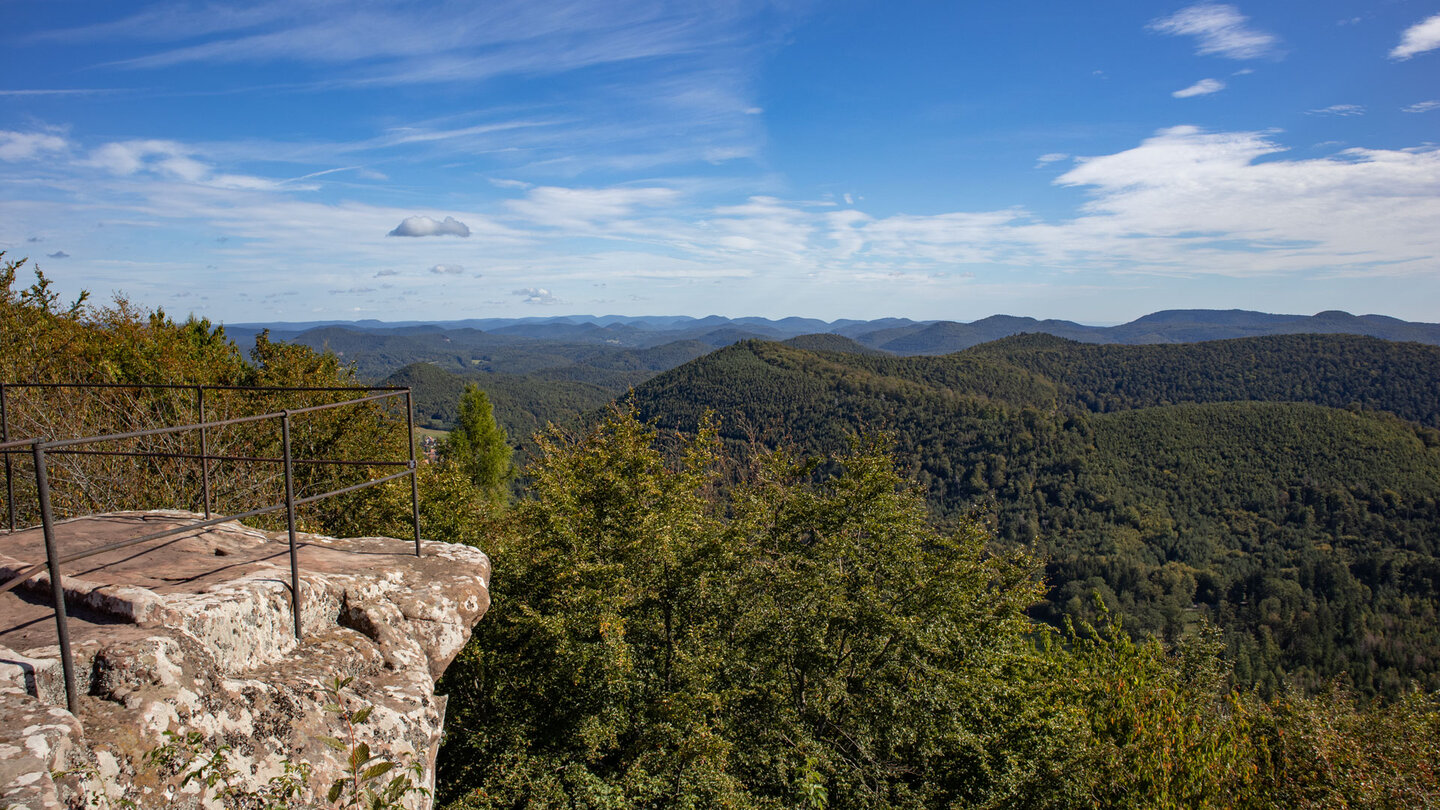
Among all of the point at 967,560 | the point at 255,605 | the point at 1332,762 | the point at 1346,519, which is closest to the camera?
the point at 255,605

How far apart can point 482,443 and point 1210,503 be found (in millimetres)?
147776

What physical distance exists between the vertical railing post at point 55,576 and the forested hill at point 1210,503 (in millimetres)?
86804

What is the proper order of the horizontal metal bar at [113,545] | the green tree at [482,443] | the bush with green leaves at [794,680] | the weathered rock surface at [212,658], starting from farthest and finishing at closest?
the green tree at [482,443], the bush with green leaves at [794,680], the weathered rock surface at [212,658], the horizontal metal bar at [113,545]

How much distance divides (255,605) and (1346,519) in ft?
561

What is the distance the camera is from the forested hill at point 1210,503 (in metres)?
90.5

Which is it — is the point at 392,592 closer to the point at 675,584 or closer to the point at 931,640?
the point at 675,584

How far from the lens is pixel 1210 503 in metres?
135

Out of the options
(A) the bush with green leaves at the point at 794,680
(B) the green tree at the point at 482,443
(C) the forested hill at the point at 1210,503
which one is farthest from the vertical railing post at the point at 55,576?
(C) the forested hill at the point at 1210,503

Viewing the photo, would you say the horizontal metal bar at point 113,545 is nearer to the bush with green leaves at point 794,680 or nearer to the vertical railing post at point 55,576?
the vertical railing post at point 55,576

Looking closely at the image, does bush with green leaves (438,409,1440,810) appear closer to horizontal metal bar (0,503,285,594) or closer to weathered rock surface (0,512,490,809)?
weathered rock surface (0,512,490,809)

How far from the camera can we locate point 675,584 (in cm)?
1211

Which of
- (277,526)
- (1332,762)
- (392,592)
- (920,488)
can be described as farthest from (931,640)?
(277,526)

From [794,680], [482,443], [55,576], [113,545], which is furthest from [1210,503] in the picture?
[55,576]

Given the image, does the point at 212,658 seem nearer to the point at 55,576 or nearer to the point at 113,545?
the point at 55,576
